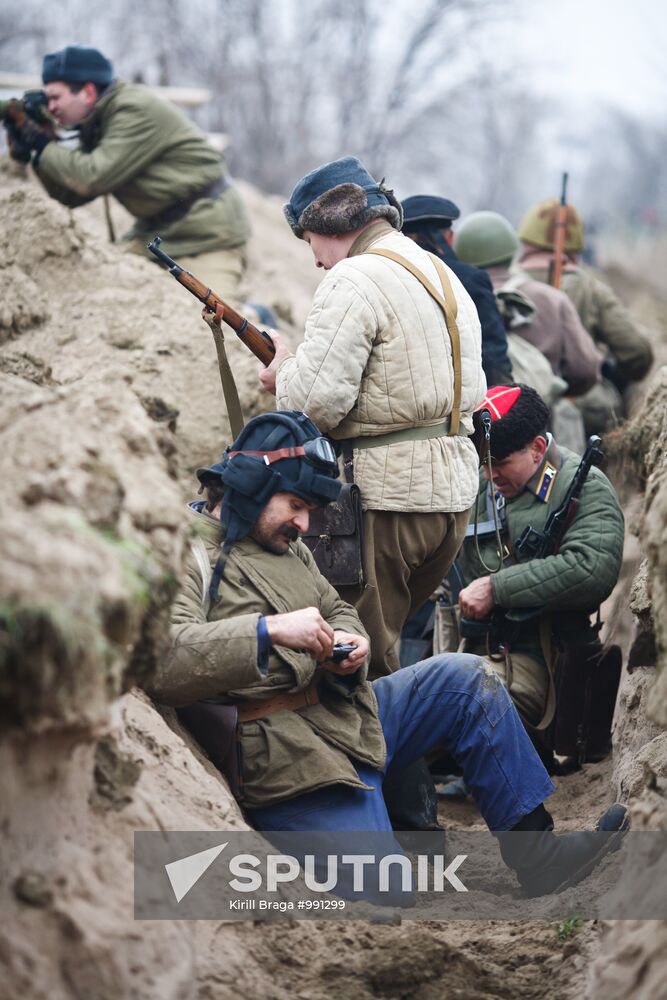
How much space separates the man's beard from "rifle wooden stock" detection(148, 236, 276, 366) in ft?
4.18

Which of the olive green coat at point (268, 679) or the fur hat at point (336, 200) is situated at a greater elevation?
the fur hat at point (336, 200)

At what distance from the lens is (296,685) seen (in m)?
3.98

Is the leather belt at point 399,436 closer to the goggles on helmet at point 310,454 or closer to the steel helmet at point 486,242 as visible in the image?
the goggles on helmet at point 310,454

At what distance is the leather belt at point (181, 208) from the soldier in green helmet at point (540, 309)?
1.48m

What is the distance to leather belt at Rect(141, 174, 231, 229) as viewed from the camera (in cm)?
761

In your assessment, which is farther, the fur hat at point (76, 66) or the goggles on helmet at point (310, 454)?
the fur hat at point (76, 66)

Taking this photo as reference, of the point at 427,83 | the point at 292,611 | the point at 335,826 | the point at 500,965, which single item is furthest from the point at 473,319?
the point at 427,83

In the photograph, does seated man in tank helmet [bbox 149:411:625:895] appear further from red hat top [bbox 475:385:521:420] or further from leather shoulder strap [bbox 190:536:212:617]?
red hat top [bbox 475:385:521:420]

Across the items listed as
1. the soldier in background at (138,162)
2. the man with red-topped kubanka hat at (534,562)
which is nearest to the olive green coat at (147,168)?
the soldier in background at (138,162)

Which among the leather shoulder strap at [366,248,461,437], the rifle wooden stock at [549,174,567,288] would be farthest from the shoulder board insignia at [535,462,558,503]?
the rifle wooden stock at [549,174,567,288]

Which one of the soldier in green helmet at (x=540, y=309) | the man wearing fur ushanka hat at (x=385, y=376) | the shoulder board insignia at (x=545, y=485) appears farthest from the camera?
the soldier in green helmet at (x=540, y=309)

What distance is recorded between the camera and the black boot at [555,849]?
4.20 metres

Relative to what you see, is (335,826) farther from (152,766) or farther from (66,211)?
(66,211)

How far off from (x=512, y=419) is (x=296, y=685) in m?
1.75
